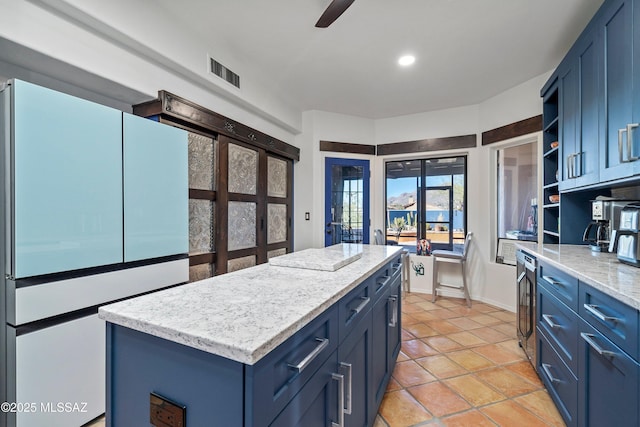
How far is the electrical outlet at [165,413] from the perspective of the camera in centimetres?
75

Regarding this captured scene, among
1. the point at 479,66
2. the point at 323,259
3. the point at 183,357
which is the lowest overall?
the point at 183,357

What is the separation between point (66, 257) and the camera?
1489mm

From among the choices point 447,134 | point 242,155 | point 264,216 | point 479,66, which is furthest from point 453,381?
point 447,134

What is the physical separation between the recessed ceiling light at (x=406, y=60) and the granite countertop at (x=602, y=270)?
6.98ft

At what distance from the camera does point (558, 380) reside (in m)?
1.70

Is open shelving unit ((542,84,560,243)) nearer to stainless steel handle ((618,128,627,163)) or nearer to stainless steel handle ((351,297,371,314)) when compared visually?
stainless steel handle ((618,128,627,163))

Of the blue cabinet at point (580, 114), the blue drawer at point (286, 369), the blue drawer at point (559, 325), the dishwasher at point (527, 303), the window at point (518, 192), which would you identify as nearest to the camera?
the blue drawer at point (286, 369)

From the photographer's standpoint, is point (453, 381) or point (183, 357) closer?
point (183, 357)

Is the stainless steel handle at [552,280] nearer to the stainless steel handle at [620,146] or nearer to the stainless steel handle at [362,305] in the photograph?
the stainless steel handle at [620,146]

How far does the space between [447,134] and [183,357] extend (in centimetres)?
450

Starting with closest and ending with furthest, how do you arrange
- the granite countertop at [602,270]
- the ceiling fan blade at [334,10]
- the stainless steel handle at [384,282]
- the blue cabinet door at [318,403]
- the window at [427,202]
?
the blue cabinet door at [318,403]
the granite countertop at [602,270]
the stainless steel handle at [384,282]
the ceiling fan blade at [334,10]
the window at [427,202]

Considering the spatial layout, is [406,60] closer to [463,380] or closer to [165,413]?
[463,380]

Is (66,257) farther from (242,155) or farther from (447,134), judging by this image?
(447,134)

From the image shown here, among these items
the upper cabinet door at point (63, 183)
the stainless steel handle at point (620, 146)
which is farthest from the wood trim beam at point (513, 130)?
the upper cabinet door at point (63, 183)
